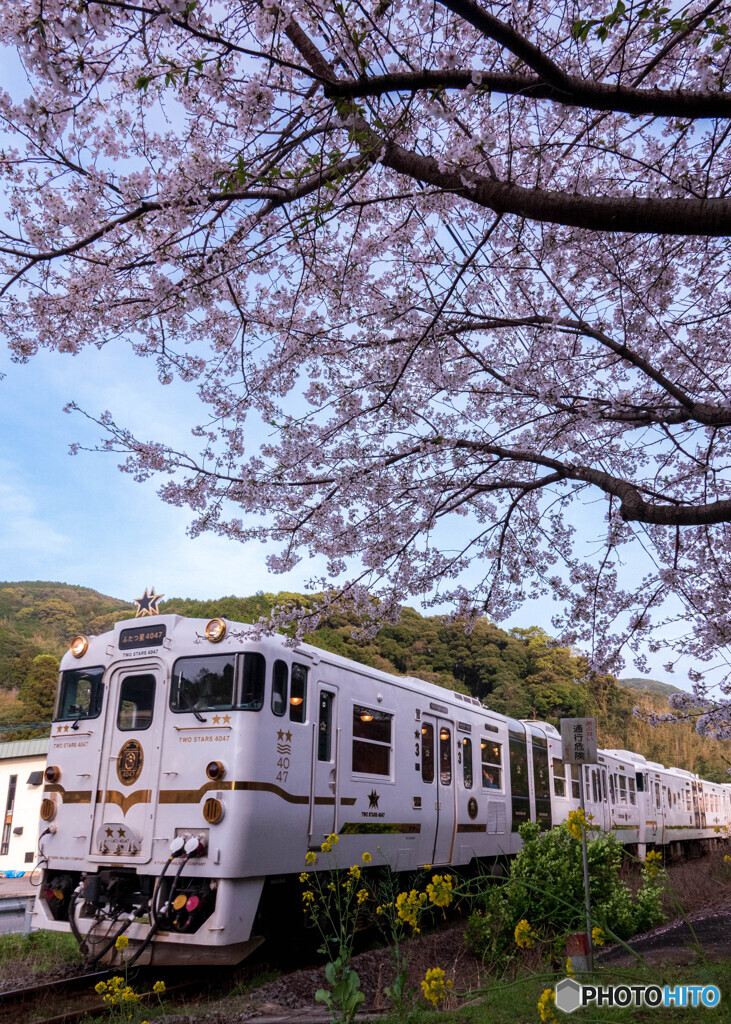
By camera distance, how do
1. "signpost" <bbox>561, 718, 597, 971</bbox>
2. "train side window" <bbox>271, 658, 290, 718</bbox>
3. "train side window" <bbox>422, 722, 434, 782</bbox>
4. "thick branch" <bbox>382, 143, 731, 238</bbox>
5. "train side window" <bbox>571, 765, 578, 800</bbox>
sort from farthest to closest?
"train side window" <bbox>571, 765, 578, 800</bbox>
"train side window" <bbox>422, 722, 434, 782</bbox>
"signpost" <bbox>561, 718, 597, 971</bbox>
"train side window" <bbox>271, 658, 290, 718</bbox>
"thick branch" <bbox>382, 143, 731, 238</bbox>

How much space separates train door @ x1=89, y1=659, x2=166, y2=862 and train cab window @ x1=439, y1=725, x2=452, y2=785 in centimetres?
448

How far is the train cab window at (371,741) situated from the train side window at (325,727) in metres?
0.47

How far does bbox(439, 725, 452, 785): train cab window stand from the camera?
10.2 metres

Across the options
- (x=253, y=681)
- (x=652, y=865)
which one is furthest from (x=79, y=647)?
(x=652, y=865)

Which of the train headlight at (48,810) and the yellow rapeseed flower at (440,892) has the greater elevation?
the train headlight at (48,810)

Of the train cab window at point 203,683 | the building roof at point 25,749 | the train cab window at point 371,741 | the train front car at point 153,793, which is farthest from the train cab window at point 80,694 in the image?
the building roof at point 25,749

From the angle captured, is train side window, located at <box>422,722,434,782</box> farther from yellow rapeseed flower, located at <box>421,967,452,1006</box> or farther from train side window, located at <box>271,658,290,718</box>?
yellow rapeseed flower, located at <box>421,967,452,1006</box>

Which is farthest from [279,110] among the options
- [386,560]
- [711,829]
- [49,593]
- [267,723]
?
[49,593]

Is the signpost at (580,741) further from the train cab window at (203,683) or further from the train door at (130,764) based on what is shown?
the train door at (130,764)

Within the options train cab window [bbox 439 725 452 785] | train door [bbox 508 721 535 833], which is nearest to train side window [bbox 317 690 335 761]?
train cab window [bbox 439 725 452 785]

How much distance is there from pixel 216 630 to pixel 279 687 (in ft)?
A: 2.57

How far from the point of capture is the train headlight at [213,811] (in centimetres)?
632

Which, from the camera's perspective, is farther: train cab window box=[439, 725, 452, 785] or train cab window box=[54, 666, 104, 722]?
train cab window box=[439, 725, 452, 785]

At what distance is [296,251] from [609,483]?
3236 mm
